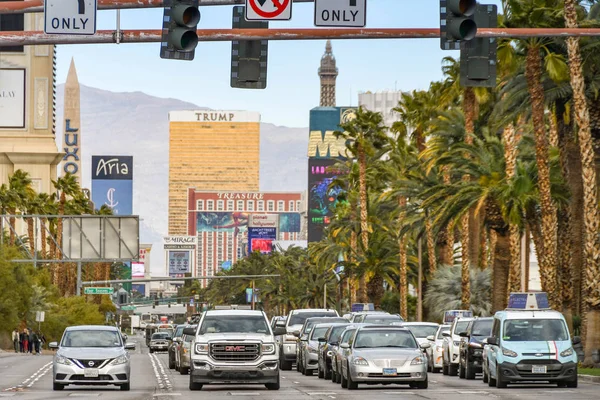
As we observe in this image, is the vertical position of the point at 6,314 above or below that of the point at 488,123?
below

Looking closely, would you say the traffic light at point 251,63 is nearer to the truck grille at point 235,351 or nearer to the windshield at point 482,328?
the truck grille at point 235,351

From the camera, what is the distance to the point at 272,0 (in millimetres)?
21266

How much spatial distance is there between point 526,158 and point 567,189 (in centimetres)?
870

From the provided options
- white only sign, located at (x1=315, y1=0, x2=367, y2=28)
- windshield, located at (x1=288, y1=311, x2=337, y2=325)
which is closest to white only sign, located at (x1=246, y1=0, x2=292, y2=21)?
white only sign, located at (x1=315, y1=0, x2=367, y2=28)

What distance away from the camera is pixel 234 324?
32906 mm

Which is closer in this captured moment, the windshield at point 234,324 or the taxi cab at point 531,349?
the taxi cab at point 531,349

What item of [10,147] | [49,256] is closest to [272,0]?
[49,256]

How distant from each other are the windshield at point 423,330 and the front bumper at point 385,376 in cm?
1422

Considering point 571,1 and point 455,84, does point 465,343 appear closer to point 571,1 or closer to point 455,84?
point 571,1

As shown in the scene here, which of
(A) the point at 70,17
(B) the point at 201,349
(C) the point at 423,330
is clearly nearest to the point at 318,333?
(C) the point at 423,330

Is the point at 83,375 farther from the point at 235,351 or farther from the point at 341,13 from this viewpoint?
the point at 341,13

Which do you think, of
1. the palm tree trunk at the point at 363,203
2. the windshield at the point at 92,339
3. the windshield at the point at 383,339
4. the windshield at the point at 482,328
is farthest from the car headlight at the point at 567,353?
the palm tree trunk at the point at 363,203

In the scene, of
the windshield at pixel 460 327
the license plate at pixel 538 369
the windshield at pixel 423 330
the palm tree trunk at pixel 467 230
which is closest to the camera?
the license plate at pixel 538 369

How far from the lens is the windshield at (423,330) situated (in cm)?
4672
